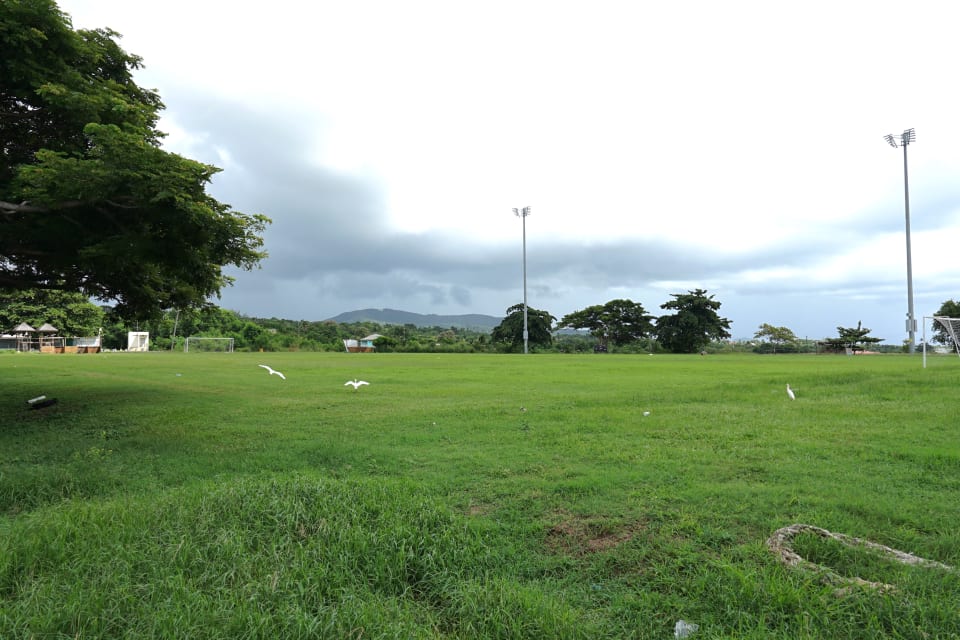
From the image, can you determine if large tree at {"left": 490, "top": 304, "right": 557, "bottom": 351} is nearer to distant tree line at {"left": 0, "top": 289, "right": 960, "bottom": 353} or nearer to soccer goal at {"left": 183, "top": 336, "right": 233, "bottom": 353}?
distant tree line at {"left": 0, "top": 289, "right": 960, "bottom": 353}

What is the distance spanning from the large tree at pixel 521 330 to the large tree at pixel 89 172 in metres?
56.0

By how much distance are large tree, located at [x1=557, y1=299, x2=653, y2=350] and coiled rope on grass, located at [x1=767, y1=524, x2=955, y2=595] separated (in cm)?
5942

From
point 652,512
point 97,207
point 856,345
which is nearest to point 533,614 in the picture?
point 652,512

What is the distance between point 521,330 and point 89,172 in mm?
58942

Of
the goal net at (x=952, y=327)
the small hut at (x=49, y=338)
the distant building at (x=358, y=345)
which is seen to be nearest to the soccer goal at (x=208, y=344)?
the small hut at (x=49, y=338)

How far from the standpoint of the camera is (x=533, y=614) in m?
3.31

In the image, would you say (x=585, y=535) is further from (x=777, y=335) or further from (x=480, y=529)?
(x=777, y=335)

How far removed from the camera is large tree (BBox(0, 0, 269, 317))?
24.2 ft

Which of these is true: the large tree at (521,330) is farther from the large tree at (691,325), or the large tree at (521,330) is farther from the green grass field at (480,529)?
the green grass field at (480,529)

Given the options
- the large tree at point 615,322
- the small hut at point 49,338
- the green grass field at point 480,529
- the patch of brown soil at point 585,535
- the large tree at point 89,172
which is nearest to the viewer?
the green grass field at point 480,529

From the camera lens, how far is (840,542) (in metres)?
4.00

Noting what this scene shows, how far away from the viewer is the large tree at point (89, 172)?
7391mm

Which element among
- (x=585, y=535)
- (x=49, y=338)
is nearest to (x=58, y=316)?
(x=49, y=338)

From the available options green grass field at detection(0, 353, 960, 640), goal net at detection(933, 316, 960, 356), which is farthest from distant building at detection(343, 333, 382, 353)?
green grass field at detection(0, 353, 960, 640)
